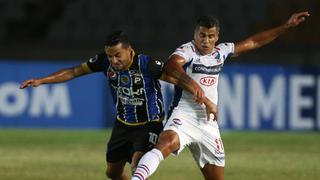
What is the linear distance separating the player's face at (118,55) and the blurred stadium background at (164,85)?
5457mm

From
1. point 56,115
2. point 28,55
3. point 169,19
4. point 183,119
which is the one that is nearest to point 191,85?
point 183,119

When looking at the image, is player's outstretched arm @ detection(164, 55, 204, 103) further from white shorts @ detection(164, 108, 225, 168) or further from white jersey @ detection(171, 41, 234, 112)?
white shorts @ detection(164, 108, 225, 168)

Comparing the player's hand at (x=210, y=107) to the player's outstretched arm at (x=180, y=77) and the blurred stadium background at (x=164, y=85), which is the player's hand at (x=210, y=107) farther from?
the blurred stadium background at (x=164, y=85)

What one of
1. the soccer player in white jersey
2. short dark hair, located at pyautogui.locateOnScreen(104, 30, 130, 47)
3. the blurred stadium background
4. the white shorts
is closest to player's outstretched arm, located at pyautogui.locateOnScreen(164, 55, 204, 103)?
the soccer player in white jersey

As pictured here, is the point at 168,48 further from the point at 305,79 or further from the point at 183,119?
the point at 183,119

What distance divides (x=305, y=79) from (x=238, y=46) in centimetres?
1093

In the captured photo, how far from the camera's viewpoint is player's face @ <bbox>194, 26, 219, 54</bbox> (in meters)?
8.59

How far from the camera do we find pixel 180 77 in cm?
844

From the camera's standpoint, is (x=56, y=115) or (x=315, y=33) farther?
(x=315, y=33)

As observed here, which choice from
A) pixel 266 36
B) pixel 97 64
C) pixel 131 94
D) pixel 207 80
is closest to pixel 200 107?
pixel 207 80

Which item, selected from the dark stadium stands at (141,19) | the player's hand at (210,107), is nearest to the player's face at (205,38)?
the player's hand at (210,107)

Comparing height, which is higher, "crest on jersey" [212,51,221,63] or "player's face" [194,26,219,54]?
"player's face" [194,26,219,54]

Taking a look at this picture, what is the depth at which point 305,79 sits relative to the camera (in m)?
20.0

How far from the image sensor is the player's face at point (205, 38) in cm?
859
